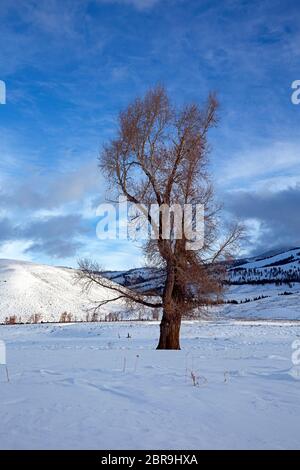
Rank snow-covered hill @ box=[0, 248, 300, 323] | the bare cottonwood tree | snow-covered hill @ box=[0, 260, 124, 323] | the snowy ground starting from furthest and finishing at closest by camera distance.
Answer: snow-covered hill @ box=[0, 248, 300, 323], snow-covered hill @ box=[0, 260, 124, 323], the bare cottonwood tree, the snowy ground

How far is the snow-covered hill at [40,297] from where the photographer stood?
69625 millimetres

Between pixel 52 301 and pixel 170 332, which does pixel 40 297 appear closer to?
pixel 52 301

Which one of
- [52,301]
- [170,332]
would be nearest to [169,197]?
[170,332]

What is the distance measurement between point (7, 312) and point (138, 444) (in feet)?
234

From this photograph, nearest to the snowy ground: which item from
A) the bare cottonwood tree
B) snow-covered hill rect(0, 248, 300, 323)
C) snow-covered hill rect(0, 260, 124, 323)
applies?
the bare cottonwood tree

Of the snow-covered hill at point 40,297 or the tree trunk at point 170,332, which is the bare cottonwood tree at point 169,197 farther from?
the snow-covered hill at point 40,297

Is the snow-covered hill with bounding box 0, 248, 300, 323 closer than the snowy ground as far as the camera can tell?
No

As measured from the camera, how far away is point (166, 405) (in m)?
5.71

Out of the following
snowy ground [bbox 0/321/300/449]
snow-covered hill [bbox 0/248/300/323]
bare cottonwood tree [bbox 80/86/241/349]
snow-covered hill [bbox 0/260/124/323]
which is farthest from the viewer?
snow-covered hill [bbox 0/248/300/323]

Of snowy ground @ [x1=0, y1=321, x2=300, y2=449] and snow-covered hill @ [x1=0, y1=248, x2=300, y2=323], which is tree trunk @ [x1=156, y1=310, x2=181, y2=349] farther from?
snow-covered hill @ [x1=0, y1=248, x2=300, y2=323]

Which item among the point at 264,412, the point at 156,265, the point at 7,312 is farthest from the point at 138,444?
the point at 7,312

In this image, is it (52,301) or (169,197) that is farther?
(52,301)

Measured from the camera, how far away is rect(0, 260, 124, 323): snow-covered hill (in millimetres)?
69625

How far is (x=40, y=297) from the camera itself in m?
78.7
